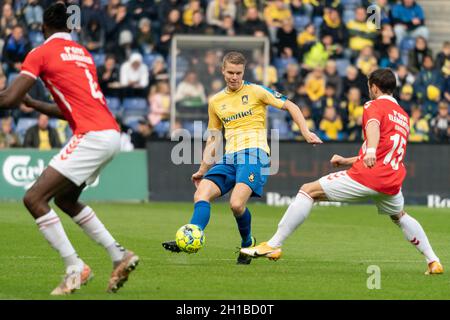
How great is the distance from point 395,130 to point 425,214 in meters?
10.7

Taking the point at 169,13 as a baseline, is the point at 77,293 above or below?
below

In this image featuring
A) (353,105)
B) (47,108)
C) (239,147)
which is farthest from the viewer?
(353,105)

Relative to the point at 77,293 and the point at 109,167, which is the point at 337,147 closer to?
the point at 109,167

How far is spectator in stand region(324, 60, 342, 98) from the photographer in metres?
27.5

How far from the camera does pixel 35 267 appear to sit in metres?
11.6

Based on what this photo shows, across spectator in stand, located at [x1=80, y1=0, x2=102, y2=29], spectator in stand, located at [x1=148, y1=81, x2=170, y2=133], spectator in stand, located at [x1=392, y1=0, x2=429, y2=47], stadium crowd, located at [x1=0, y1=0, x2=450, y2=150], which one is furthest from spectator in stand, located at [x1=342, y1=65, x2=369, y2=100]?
spectator in stand, located at [x1=80, y1=0, x2=102, y2=29]

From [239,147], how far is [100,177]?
38.5ft

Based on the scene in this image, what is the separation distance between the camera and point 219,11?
28172 mm

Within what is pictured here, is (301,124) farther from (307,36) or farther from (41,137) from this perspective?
(307,36)

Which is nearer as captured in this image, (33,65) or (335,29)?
(33,65)

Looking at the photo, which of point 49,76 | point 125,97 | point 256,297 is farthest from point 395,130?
point 125,97

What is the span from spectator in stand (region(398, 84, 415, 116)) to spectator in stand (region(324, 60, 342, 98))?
141 centimetres

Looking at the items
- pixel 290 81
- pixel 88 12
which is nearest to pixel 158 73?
pixel 88 12

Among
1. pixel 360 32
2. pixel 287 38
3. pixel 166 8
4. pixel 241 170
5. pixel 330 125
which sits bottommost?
pixel 330 125
